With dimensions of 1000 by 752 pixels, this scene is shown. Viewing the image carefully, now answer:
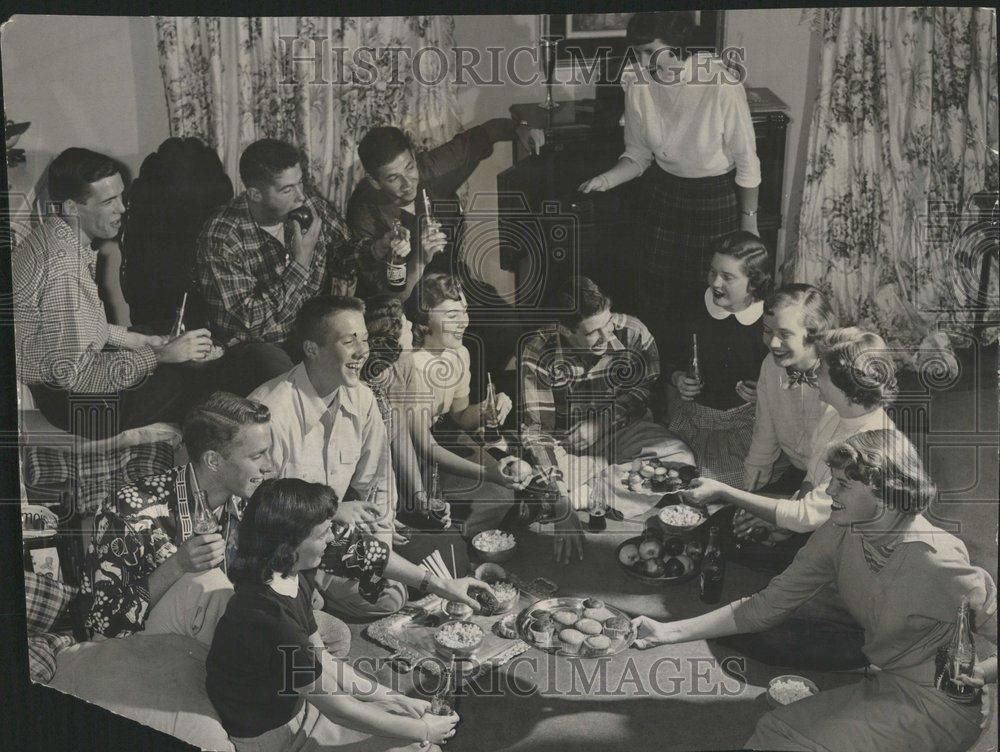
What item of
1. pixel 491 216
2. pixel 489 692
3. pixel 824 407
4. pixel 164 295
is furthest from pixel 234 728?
pixel 824 407

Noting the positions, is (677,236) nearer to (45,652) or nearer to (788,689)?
(788,689)

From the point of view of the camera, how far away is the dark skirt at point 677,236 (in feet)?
16.9

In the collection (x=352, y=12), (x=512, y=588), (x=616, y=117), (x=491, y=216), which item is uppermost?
(x=352, y=12)

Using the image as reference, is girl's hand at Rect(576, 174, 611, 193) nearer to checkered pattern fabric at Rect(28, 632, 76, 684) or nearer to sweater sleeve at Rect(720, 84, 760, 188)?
sweater sleeve at Rect(720, 84, 760, 188)

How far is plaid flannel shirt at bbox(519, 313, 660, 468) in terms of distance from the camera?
525cm

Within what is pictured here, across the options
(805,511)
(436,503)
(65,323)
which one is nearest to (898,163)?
(805,511)

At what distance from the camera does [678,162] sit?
513 cm

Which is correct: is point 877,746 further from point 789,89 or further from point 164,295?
point 164,295

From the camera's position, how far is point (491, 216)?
17.1ft

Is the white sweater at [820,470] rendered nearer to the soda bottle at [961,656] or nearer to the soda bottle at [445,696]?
the soda bottle at [961,656]

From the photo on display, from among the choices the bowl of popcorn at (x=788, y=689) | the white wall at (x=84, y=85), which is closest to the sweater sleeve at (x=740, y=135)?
the bowl of popcorn at (x=788, y=689)

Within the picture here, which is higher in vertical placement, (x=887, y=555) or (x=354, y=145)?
(x=354, y=145)

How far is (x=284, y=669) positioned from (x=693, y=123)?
300 cm

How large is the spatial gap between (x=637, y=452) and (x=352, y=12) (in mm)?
2313
